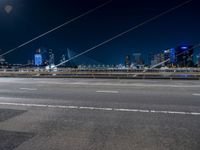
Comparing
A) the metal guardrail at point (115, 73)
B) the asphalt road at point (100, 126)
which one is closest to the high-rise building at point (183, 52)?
the metal guardrail at point (115, 73)

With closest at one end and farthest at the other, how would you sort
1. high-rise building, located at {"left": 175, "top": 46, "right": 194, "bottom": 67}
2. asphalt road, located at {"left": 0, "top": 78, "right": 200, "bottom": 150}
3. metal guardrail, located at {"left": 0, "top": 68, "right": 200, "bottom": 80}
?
asphalt road, located at {"left": 0, "top": 78, "right": 200, "bottom": 150} < high-rise building, located at {"left": 175, "top": 46, "right": 194, "bottom": 67} < metal guardrail, located at {"left": 0, "top": 68, "right": 200, "bottom": 80}

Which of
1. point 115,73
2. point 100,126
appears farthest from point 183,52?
point 100,126

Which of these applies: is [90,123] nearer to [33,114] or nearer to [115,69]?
[33,114]

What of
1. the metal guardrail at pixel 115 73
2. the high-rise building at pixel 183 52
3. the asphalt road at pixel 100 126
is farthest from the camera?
the metal guardrail at pixel 115 73

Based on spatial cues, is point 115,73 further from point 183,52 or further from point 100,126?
point 100,126

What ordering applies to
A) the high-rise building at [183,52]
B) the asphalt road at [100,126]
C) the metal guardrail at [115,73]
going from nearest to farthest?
the asphalt road at [100,126] → the high-rise building at [183,52] → the metal guardrail at [115,73]

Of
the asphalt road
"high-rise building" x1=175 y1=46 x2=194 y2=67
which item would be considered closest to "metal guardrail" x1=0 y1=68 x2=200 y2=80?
"high-rise building" x1=175 y1=46 x2=194 y2=67

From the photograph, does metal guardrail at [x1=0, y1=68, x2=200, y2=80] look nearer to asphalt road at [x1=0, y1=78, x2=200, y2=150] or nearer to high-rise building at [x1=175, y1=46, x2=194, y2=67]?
high-rise building at [x1=175, y1=46, x2=194, y2=67]

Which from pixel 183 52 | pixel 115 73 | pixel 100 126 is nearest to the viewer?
pixel 100 126

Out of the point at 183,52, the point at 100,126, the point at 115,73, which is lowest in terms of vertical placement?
the point at 100,126

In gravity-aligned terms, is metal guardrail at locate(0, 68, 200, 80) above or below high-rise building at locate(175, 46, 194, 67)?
below

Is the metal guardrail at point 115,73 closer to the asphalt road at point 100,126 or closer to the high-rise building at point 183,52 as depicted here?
the high-rise building at point 183,52

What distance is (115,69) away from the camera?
1061 inches

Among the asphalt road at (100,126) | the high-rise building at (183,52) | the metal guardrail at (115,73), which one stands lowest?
the asphalt road at (100,126)
